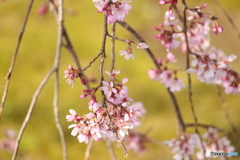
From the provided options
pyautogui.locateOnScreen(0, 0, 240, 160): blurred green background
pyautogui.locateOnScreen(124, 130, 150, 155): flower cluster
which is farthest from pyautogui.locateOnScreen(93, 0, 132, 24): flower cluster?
pyautogui.locateOnScreen(0, 0, 240, 160): blurred green background

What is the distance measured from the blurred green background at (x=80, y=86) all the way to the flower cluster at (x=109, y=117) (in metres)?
1.49

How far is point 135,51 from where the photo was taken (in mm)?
3203

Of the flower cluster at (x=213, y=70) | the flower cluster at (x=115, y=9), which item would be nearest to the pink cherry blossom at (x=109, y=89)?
the flower cluster at (x=115, y=9)

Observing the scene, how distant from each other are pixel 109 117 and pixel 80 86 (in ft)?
7.49

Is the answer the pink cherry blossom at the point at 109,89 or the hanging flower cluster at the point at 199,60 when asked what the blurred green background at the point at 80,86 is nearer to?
the hanging flower cluster at the point at 199,60

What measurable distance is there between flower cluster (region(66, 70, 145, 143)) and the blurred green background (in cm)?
149

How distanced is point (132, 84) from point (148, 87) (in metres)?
0.13

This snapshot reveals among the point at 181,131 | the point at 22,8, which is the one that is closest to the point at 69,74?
the point at 181,131

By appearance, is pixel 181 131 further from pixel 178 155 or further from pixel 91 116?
pixel 91 116

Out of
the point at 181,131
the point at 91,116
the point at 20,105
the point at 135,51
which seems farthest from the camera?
the point at 135,51

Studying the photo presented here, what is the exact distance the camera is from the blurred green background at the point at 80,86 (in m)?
2.52

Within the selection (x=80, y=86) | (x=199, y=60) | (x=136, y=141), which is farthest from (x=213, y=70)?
(x=80, y=86)

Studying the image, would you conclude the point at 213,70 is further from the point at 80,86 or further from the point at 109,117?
the point at 80,86

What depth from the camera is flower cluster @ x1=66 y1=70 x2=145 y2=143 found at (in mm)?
720
